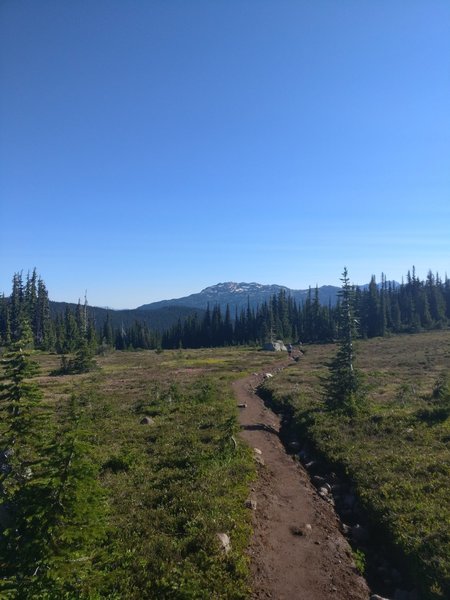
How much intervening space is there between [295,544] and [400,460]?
299 inches

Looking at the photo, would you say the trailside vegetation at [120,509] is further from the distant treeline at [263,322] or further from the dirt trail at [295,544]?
the distant treeline at [263,322]

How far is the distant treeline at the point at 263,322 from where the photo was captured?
10625 centimetres

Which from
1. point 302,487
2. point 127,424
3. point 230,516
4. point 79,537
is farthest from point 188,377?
point 79,537

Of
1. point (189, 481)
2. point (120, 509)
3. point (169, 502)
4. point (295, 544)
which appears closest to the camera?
point (295, 544)

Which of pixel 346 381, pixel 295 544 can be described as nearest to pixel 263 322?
pixel 346 381

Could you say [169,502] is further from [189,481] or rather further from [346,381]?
[346,381]

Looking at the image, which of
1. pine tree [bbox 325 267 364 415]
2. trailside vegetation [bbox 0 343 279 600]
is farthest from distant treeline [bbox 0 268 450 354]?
trailside vegetation [bbox 0 343 279 600]

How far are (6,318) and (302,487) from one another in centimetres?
10939

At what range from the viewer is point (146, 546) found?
11.4 metres

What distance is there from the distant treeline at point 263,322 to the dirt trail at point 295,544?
82544 millimetres

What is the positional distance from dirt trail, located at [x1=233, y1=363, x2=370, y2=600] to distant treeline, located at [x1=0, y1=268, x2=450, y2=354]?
271ft

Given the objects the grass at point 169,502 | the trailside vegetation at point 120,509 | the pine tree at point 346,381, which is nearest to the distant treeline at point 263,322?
the pine tree at point 346,381

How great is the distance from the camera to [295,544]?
490 inches

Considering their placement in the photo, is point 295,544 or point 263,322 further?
point 263,322
